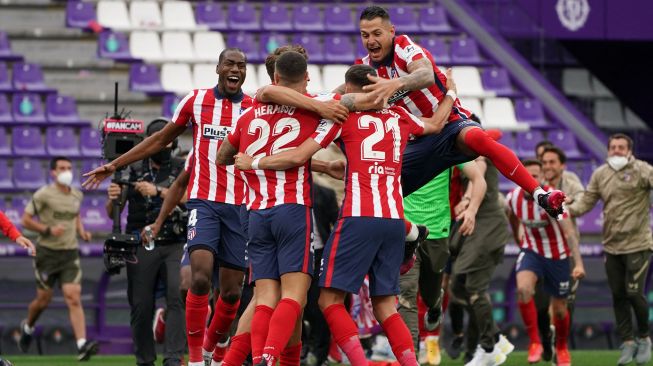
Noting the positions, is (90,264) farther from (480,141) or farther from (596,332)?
(480,141)

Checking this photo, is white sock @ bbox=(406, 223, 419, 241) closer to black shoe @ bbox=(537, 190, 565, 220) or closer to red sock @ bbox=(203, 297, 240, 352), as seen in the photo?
black shoe @ bbox=(537, 190, 565, 220)

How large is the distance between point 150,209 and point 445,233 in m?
2.49

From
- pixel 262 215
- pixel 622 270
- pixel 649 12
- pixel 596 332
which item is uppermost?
pixel 649 12

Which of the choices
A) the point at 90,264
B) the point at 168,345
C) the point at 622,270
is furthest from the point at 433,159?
the point at 90,264

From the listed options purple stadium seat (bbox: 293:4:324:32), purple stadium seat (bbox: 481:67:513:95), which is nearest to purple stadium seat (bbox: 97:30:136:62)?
purple stadium seat (bbox: 293:4:324:32)

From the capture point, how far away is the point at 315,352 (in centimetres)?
1220

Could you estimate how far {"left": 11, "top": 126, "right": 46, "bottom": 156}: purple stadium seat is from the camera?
19344 millimetres

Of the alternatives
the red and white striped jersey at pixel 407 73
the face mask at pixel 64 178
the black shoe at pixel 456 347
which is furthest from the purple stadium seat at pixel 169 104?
the red and white striped jersey at pixel 407 73

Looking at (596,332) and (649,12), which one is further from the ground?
(649,12)

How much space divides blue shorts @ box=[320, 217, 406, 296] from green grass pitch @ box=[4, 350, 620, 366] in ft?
15.8

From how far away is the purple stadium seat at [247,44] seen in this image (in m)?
21.6

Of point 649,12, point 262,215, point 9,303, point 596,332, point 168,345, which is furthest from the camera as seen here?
point 649,12

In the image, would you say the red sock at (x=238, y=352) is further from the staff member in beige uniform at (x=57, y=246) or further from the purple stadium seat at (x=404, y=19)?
the purple stadium seat at (x=404, y=19)

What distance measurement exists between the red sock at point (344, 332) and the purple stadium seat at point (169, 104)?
11.8 metres
